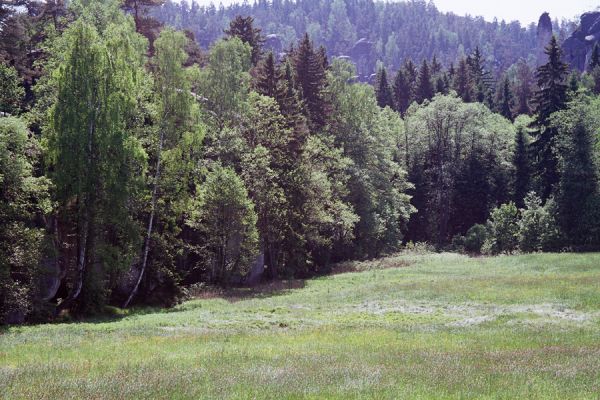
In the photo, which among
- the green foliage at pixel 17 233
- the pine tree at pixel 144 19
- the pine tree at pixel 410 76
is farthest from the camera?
the pine tree at pixel 410 76

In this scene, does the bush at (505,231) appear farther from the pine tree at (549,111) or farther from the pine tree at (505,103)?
the pine tree at (505,103)

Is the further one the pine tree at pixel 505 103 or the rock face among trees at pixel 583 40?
the rock face among trees at pixel 583 40

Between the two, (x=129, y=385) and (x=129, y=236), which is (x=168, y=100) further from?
(x=129, y=385)

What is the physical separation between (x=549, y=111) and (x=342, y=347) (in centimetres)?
6448

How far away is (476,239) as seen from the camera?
237ft

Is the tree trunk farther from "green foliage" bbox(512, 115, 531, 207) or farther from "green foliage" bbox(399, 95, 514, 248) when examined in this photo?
"green foliage" bbox(512, 115, 531, 207)

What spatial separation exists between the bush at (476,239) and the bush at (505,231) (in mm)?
4582

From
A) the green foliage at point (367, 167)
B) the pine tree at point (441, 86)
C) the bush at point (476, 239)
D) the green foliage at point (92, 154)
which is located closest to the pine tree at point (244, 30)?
the green foliage at point (367, 167)

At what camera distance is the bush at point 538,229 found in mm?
59219

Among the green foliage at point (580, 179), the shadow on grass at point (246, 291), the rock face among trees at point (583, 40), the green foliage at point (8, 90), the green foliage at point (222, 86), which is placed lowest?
the shadow on grass at point (246, 291)

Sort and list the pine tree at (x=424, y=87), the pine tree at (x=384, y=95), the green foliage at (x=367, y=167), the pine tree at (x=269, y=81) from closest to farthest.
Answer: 1. the pine tree at (x=269, y=81)
2. the green foliage at (x=367, y=167)
3. the pine tree at (x=424, y=87)
4. the pine tree at (x=384, y=95)

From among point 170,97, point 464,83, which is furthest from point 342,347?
point 464,83

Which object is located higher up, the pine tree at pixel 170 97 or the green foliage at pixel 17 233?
the pine tree at pixel 170 97

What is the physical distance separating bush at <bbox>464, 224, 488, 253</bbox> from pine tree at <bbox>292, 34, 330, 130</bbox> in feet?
89.9
